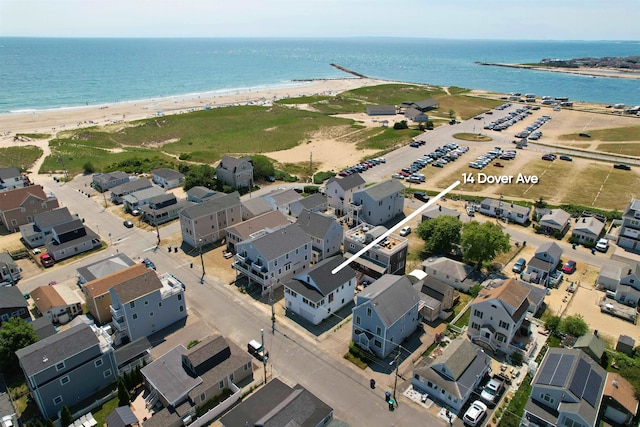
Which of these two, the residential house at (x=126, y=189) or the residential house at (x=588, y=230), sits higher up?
the residential house at (x=588, y=230)

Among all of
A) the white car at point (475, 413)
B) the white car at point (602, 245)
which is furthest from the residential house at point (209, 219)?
the white car at point (602, 245)

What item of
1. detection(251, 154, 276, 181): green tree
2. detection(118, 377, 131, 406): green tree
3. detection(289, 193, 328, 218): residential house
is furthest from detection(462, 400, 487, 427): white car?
detection(251, 154, 276, 181): green tree

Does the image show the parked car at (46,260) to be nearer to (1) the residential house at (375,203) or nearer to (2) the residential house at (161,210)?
(2) the residential house at (161,210)

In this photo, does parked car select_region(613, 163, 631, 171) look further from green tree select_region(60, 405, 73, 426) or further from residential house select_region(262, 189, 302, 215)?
green tree select_region(60, 405, 73, 426)

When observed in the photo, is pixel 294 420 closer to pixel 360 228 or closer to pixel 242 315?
pixel 242 315

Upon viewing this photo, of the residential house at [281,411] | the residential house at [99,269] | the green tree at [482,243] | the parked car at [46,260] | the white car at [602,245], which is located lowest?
the parked car at [46,260]

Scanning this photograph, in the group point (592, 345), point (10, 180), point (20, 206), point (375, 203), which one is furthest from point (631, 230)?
point (10, 180)

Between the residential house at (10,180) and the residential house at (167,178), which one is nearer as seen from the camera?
the residential house at (10,180)

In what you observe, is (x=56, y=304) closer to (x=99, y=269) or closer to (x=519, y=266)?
(x=99, y=269)
